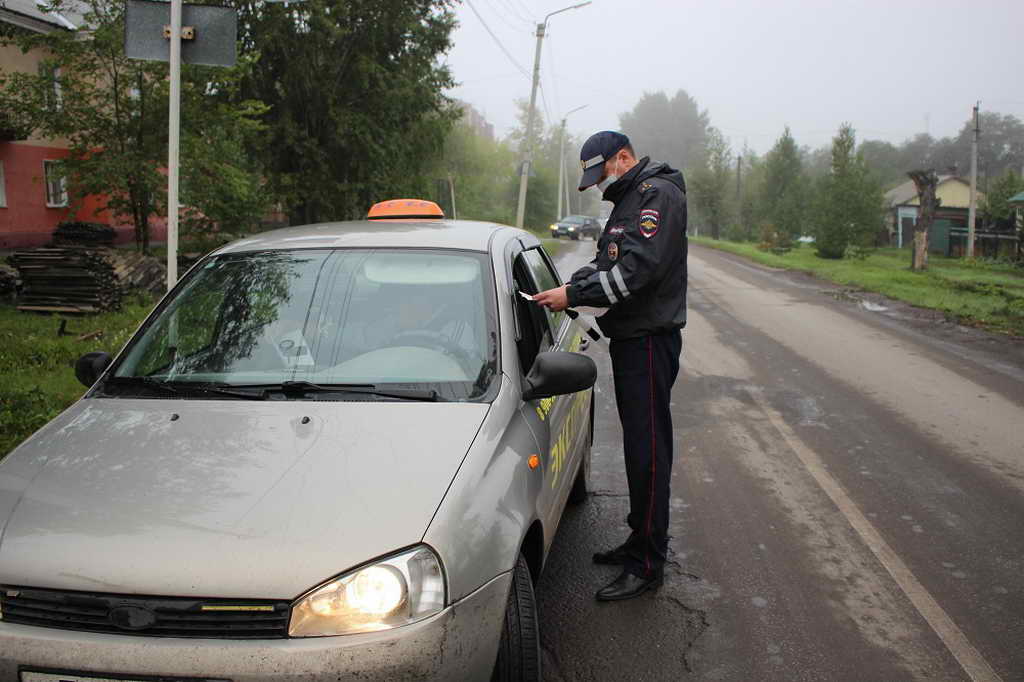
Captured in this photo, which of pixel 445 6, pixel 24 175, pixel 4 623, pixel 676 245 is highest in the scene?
pixel 445 6

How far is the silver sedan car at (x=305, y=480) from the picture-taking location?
6.98ft

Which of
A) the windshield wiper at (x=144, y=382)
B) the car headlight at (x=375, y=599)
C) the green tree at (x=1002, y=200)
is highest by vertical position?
the green tree at (x=1002, y=200)

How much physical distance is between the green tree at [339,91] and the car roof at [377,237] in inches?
674

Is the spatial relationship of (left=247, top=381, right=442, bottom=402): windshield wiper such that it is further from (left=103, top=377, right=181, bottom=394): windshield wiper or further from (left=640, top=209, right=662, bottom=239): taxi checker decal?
(left=640, top=209, right=662, bottom=239): taxi checker decal

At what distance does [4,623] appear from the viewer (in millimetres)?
2197

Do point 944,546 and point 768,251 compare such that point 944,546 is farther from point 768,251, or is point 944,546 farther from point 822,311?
point 768,251

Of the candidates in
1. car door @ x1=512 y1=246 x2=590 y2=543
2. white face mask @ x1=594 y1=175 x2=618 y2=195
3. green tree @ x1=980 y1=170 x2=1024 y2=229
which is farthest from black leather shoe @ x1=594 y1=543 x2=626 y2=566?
green tree @ x1=980 y1=170 x2=1024 y2=229

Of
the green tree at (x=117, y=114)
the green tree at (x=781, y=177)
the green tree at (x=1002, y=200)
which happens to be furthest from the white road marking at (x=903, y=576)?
the green tree at (x=781, y=177)

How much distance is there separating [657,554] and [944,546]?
161 centimetres

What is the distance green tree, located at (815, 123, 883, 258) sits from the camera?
108 ft

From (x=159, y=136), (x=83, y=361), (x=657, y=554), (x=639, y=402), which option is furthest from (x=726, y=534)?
(x=159, y=136)

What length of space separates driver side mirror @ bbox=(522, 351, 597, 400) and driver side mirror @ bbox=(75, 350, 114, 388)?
175cm

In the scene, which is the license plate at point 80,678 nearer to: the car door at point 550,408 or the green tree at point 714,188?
the car door at point 550,408

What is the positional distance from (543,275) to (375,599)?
9.53ft
